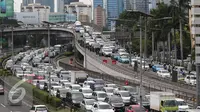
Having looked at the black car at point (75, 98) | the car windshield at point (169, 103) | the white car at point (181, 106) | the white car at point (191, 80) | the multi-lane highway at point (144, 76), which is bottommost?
the multi-lane highway at point (144, 76)

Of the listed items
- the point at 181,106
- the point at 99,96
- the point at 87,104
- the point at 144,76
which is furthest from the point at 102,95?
the point at 144,76

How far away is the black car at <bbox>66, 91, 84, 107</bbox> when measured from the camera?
148ft

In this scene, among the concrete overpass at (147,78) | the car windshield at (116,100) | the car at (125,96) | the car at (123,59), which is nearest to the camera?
the car windshield at (116,100)

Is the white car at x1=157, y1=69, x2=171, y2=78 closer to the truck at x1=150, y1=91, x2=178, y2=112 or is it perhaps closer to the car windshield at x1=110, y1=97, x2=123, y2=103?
the car windshield at x1=110, y1=97, x2=123, y2=103

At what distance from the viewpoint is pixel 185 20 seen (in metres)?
96.2

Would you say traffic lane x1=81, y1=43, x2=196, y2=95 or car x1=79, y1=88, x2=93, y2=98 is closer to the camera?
car x1=79, y1=88, x2=93, y2=98

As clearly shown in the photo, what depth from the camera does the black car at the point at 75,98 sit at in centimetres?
4504

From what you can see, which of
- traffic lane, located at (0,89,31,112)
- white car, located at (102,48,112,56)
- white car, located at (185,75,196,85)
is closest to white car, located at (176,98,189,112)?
traffic lane, located at (0,89,31,112)

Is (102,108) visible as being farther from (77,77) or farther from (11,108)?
(77,77)

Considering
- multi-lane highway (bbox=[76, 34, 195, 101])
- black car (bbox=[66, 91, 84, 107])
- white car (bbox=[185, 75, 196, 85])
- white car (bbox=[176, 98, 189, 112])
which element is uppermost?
white car (bbox=[176, 98, 189, 112])

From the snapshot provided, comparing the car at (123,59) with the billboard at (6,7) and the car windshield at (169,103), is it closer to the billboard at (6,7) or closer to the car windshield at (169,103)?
the car windshield at (169,103)

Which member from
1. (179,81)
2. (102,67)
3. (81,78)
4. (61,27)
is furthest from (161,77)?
(61,27)

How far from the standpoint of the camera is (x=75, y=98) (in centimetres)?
4572

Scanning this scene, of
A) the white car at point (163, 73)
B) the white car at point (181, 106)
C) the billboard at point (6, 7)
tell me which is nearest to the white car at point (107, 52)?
the white car at point (163, 73)
